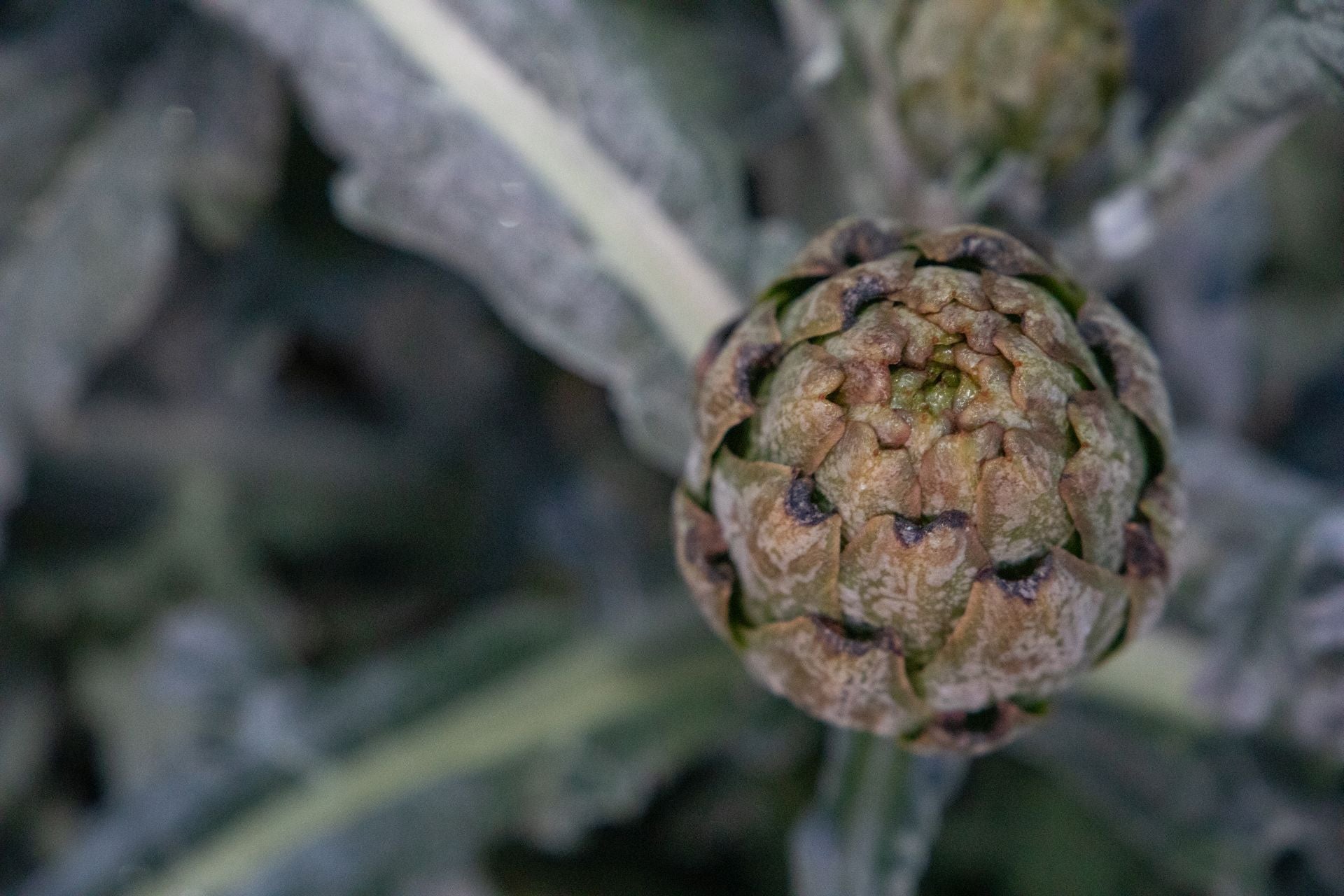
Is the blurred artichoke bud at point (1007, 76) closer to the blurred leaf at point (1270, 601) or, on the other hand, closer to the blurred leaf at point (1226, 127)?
the blurred leaf at point (1226, 127)

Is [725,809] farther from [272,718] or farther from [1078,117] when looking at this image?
[1078,117]

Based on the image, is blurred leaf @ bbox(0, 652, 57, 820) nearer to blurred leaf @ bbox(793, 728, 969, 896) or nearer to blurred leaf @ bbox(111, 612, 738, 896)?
blurred leaf @ bbox(111, 612, 738, 896)

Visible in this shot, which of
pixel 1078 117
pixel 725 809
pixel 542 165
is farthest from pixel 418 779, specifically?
pixel 1078 117

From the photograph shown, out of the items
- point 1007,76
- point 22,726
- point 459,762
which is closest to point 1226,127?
point 1007,76

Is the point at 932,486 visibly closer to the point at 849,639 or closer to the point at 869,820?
the point at 849,639

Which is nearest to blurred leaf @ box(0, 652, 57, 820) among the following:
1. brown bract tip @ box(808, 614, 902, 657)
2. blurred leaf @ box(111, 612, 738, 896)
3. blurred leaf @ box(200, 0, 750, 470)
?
blurred leaf @ box(111, 612, 738, 896)

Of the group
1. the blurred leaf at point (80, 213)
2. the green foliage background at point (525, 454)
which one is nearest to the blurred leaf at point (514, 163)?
the green foliage background at point (525, 454)

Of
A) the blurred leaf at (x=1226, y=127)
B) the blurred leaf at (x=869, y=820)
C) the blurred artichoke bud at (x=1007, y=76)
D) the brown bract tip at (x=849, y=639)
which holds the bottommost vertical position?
the blurred leaf at (x=869, y=820)
